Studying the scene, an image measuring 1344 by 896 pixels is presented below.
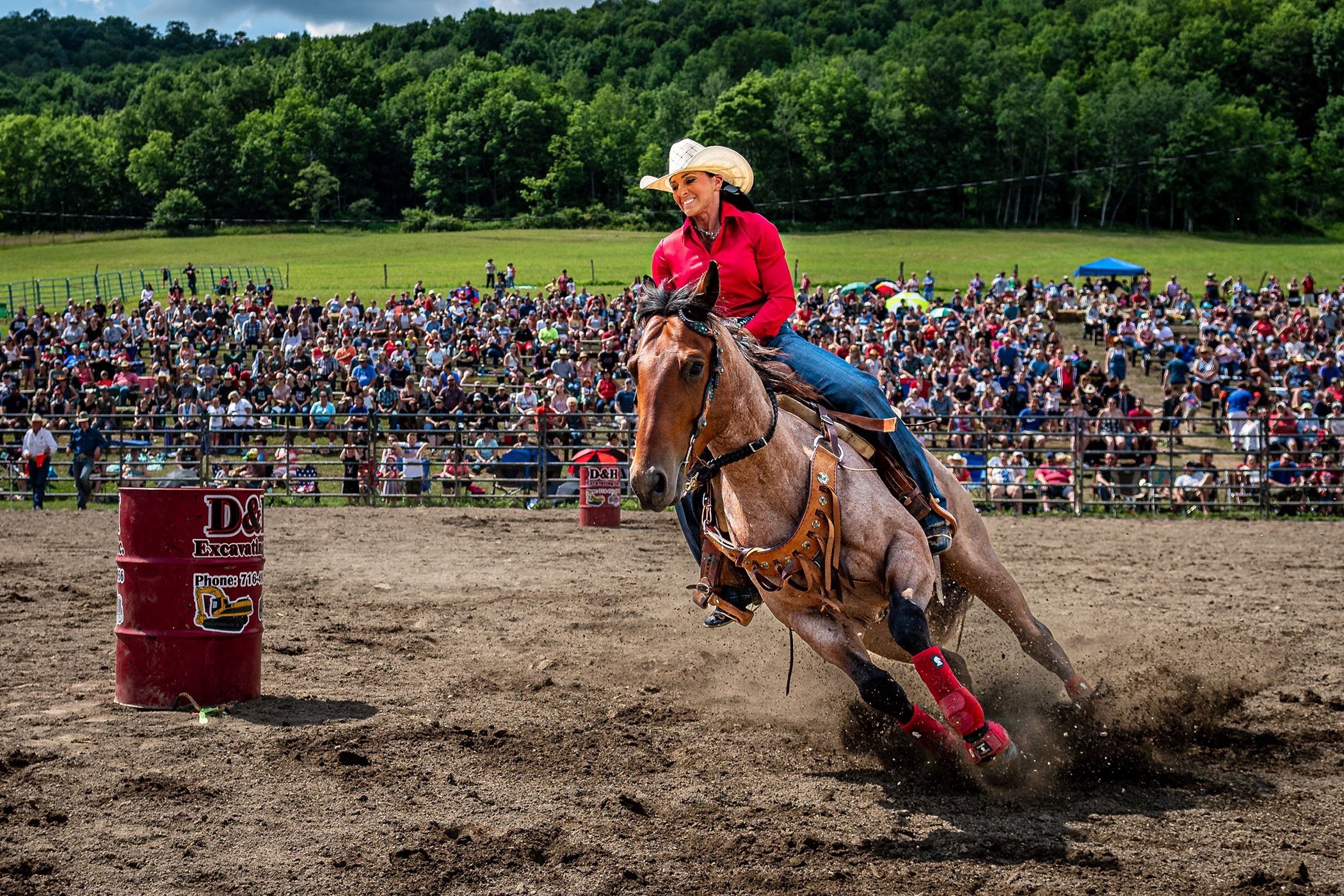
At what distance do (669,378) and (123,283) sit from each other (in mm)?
60374

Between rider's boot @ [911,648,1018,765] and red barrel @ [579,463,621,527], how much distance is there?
1228cm

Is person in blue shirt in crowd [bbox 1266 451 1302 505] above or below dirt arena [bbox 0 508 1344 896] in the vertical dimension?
below

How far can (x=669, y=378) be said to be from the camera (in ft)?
16.0

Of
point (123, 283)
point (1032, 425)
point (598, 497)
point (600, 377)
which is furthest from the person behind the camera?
point (123, 283)

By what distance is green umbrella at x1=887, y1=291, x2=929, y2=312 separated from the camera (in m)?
36.2

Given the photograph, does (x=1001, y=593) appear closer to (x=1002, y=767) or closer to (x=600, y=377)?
(x=1002, y=767)

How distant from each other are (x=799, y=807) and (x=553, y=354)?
26.9m

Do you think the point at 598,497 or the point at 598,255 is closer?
the point at 598,497

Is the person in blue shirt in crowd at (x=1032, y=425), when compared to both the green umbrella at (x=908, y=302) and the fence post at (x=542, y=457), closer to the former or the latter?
the fence post at (x=542, y=457)

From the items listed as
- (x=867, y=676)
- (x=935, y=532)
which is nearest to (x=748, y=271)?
(x=935, y=532)

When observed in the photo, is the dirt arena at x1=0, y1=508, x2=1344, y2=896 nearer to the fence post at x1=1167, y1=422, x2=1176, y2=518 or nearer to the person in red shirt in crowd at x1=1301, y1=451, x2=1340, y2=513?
the fence post at x1=1167, y1=422, x2=1176, y2=518

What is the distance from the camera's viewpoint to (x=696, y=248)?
6152 mm

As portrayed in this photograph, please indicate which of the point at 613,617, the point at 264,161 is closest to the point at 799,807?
the point at 613,617

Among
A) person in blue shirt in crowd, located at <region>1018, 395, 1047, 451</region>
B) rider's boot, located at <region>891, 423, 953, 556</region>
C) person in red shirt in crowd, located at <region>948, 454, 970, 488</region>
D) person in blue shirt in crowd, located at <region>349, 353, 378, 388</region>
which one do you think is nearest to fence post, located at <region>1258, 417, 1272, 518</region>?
person in blue shirt in crowd, located at <region>1018, 395, 1047, 451</region>
